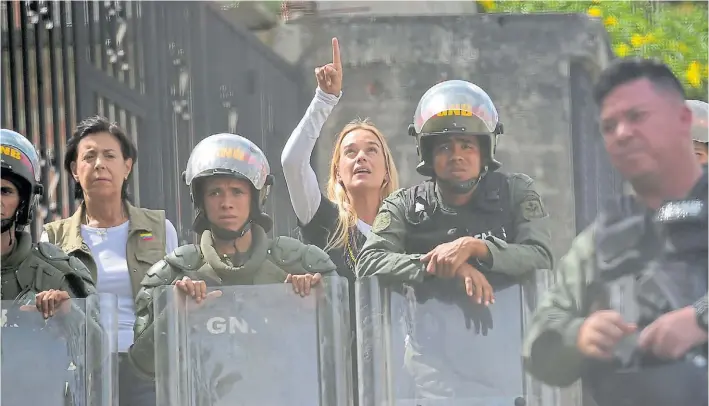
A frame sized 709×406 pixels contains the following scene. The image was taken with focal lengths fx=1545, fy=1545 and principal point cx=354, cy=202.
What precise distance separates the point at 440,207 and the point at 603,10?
2.92 feet

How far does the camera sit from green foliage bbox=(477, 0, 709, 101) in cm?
526

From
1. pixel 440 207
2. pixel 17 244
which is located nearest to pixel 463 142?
pixel 440 207

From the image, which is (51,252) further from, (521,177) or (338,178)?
(521,177)

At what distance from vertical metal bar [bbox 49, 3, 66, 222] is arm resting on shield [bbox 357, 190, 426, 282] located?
1067 millimetres

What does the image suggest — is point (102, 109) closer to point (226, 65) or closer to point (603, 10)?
point (226, 65)

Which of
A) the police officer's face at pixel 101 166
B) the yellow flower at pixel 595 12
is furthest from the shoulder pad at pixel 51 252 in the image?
the yellow flower at pixel 595 12

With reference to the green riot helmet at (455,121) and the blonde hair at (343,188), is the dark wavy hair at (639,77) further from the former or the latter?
the blonde hair at (343,188)

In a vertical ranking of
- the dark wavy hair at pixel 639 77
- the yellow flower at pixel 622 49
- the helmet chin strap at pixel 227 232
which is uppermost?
the yellow flower at pixel 622 49

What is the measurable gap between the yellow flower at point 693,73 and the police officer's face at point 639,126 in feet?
0.28

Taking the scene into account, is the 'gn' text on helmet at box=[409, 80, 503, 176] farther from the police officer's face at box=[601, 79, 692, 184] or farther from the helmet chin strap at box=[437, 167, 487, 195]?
the police officer's face at box=[601, 79, 692, 184]

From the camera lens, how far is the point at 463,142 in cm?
519

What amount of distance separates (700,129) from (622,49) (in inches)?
14.9

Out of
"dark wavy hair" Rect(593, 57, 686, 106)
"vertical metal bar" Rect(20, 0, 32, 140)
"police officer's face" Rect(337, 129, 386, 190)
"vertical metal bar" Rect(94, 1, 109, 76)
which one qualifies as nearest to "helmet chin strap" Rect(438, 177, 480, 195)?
"police officer's face" Rect(337, 129, 386, 190)

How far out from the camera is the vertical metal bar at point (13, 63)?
17.3 feet
